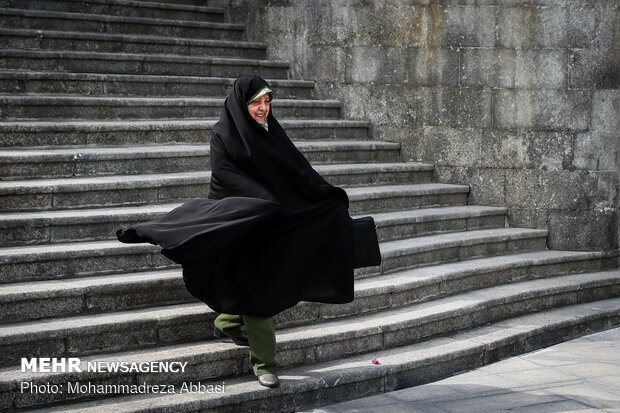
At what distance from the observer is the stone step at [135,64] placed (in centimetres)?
941

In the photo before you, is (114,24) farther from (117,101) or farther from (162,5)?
(117,101)

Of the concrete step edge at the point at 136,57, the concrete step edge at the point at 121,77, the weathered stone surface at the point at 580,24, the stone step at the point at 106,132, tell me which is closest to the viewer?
the stone step at the point at 106,132

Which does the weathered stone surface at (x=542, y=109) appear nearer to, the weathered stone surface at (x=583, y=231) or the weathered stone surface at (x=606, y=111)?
the weathered stone surface at (x=606, y=111)

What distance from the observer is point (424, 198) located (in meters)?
9.92

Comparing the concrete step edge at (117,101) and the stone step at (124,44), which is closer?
the concrete step edge at (117,101)

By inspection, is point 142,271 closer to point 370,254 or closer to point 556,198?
point 370,254

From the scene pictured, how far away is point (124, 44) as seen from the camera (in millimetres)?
10359

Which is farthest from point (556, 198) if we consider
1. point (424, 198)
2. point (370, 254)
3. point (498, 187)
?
point (370, 254)

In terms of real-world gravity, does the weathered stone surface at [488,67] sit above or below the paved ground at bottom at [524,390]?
above

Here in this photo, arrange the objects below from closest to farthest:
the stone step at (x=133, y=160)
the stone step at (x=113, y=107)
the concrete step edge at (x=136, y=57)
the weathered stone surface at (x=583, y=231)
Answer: the stone step at (x=133, y=160)
the stone step at (x=113, y=107)
the concrete step edge at (x=136, y=57)
the weathered stone surface at (x=583, y=231)

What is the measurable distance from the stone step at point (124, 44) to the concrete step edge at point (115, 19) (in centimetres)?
31

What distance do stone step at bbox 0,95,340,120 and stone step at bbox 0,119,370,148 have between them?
0.16 metres

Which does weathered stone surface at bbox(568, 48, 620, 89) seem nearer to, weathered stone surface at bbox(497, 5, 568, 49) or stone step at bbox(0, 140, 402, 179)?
weathered stone surface at bbox(497, 5, 568, 49)

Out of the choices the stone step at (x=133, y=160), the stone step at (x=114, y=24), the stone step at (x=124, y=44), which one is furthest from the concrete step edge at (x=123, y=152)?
the stone step at (x=114, y=24)
